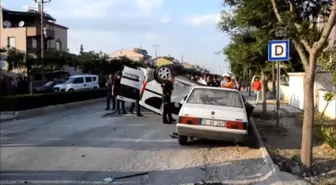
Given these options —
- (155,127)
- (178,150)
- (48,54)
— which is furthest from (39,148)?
(48,54)

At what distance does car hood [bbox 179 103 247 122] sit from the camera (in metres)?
10.4

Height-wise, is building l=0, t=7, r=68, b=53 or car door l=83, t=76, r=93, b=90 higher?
building l=0, t=7, r=68, b=53

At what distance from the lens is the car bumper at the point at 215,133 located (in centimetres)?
1034

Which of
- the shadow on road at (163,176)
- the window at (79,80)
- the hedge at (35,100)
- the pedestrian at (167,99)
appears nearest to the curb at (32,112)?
the hedge at (35,100)

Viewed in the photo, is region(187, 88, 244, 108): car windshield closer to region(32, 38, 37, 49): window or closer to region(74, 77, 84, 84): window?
region(74, 77, 84, 84): window

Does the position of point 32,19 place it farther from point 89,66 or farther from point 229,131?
point 229,131

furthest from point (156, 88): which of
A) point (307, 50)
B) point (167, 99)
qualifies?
point (307, 50)

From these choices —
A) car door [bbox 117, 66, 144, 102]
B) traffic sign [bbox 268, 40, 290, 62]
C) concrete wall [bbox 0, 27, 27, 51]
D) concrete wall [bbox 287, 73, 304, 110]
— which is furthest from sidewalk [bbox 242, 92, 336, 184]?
concrete wall [bbox 0, 27, 27, 51]

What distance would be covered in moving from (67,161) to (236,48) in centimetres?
1717

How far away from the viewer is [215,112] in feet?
34.5

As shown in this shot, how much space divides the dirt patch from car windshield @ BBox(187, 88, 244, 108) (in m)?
1.26

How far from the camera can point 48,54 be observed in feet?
181

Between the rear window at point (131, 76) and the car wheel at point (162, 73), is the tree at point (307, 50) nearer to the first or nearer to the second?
the car wheel at point (162, 73)

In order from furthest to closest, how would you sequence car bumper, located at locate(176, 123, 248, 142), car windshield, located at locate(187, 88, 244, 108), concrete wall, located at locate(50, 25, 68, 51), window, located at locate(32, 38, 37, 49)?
1. concrete wall, located at locate(50, 25, 68, 51)
2. window, located at locate(32, 38, 37, 49)
3. car windshield, located at locate(187, 88, 244, 108)
4. car bumper, located at locate(176, 123, 248, 142)
